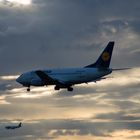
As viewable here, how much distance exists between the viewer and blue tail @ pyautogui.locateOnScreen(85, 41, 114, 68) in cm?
14825

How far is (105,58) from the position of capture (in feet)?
490

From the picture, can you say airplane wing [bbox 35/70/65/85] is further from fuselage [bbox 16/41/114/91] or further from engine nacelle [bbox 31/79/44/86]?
engine nacelle [bbox 31/79/44/86]

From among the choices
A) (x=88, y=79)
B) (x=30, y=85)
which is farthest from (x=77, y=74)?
(x=30, y=85)

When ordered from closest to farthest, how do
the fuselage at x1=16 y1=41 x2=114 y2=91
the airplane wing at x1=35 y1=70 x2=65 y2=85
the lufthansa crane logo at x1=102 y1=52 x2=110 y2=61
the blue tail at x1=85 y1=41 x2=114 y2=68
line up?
the fuselage at x1=16 y1=41 x2=114 y2=91 → the blue tail at x1=85 y1=41 x2=114 y2=68 → the airplane wing at x1=35 y1=70 x2=65 y2=85 → the lufthansa crane logo at x1=102 y1=52 x2=110 y2=61

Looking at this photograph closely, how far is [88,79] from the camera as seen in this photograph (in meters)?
149

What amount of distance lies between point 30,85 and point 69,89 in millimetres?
8976

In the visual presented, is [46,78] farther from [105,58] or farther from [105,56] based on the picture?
[105,56]

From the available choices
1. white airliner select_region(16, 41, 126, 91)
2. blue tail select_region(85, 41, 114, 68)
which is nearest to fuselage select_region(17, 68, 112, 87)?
white airliner select_region(16, 41, 126, 91)

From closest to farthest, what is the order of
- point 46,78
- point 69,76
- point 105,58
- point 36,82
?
1. point 46,78
2. point 105,58
3. point 69,76
4. point 36,82

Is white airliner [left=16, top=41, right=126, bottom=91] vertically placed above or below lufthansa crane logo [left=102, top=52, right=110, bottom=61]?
below

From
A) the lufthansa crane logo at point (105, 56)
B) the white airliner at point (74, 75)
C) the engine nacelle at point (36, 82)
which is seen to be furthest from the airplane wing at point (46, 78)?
the lufthansa crane logo at point (105, 56)

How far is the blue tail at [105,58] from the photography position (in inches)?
5837

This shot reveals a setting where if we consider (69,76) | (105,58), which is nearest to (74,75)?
(69,76)

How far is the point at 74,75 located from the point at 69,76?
122 centimetres
